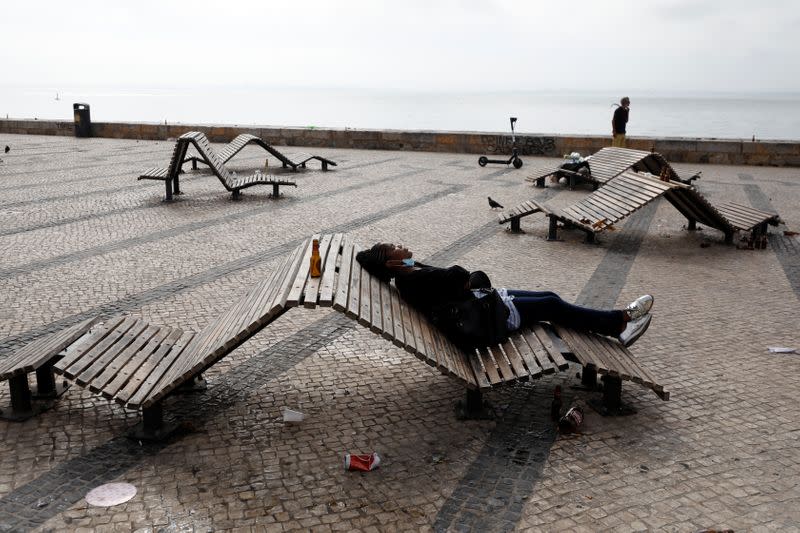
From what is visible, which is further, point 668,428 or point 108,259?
point 108,259

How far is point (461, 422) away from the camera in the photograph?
4.40m

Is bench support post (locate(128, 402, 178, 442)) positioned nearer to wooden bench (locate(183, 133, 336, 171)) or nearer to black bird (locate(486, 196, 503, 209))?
black bird (locate(486, 196, 503, 209))

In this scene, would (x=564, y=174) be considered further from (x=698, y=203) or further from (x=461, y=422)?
(x=461, y=422)

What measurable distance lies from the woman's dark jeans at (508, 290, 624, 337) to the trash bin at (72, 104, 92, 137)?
2084cm

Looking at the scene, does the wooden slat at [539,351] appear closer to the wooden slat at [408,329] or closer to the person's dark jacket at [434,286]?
the person's dark jacket at [434,286]

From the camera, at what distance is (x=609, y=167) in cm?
1295

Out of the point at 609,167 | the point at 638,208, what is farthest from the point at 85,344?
the point at 609,167

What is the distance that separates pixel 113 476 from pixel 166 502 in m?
0.39

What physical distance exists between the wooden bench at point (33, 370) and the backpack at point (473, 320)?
7.19 feet

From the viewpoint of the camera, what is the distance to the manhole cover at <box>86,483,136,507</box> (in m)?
3.53

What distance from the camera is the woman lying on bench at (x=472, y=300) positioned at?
4.62 metres

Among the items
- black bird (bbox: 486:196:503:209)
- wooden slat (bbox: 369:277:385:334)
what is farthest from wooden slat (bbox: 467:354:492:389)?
black bird (bbox: 486:196:503:209)

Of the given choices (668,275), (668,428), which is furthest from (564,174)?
(668,428)

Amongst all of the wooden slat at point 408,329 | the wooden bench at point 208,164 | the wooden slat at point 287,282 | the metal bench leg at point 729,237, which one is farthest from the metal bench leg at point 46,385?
the metal bench leg at point 729,237
